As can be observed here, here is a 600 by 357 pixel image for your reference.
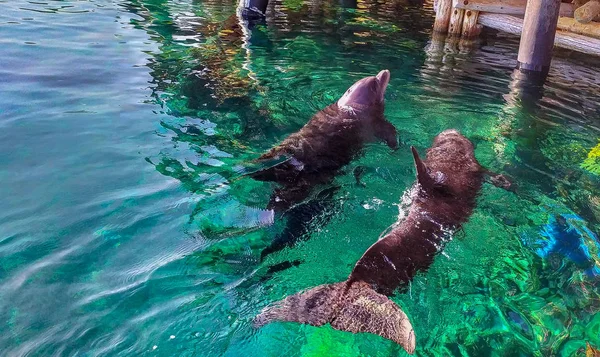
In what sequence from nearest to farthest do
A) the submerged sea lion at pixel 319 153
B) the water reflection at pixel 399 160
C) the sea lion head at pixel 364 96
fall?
1. the water reflection at pixel 399 160
2. the submerged sea lion at pixel 319 153
3. the sea lion head at pixel 364 96

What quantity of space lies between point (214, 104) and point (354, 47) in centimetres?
525

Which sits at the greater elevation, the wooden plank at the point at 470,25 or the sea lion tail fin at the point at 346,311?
the wooden plank at the point at 470,25

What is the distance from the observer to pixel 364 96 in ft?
25.5

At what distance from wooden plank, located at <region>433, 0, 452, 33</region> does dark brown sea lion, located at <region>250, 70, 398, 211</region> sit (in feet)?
19.1

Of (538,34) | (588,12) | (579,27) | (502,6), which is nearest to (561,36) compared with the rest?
(579,27)

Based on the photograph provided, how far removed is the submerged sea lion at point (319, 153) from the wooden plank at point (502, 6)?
18.2 feet

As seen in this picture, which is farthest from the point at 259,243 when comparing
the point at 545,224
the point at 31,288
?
the point at 545,224

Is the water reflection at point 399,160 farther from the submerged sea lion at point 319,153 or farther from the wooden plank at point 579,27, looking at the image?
the wooden plank at point 579,27

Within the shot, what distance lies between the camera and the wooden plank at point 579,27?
10.2m

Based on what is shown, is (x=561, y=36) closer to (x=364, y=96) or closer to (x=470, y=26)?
(x=470, y=26)

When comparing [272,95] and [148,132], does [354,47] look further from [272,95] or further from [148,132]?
[148,132]

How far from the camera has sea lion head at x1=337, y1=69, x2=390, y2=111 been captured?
299 inches

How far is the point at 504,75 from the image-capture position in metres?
10.3

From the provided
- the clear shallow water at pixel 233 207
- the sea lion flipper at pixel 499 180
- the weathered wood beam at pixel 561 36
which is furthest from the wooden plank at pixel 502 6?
the sea lion flipper at pixel 499 180
